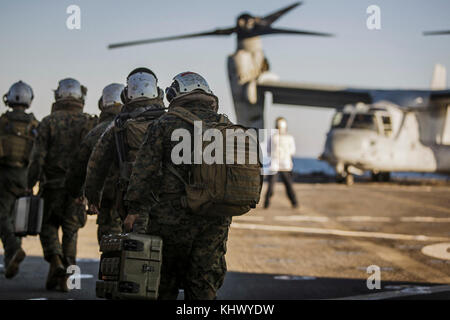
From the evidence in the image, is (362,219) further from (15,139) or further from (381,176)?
(381,176)

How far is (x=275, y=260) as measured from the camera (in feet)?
35.8

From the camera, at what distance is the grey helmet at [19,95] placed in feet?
31.3

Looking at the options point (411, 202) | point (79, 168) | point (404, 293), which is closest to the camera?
point (79, 168)

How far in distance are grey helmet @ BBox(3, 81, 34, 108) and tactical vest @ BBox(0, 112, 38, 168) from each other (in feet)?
0.44

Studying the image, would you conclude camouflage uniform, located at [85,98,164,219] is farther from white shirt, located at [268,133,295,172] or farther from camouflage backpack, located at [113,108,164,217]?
white shirt, located at [268,133,295,172]

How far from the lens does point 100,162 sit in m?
6.46

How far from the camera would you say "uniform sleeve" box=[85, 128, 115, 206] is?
6.46 m

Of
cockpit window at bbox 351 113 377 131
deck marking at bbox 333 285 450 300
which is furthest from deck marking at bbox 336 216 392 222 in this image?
cockpit window at bbox 351 113 377 131

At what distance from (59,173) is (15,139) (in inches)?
48.6

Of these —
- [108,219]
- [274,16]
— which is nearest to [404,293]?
[108,219]
